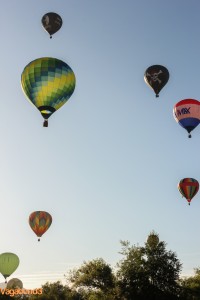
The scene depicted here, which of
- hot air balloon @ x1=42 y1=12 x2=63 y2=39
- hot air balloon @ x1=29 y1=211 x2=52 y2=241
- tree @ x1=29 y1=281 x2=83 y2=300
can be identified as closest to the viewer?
hot air balloon @ x1=42 y1=12 x2=63 y2=39

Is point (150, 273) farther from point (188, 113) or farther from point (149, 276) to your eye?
point (188, 113)

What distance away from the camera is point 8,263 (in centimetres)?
4969

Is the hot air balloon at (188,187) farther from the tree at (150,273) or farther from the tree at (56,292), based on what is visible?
the tree at (56,292)

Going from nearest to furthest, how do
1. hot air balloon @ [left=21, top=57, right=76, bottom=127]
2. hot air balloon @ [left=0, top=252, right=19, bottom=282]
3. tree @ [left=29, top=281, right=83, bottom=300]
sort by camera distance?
hot air balloon @ [left=21, top=57, right=76, bottom=127]
hot air balloon @ [left=0, top=252, right=19, bottom=282]
tree @ [left=29, top=281, right=83, bottom=300]

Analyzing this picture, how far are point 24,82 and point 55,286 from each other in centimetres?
8055

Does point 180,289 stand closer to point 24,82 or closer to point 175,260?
point 175,260

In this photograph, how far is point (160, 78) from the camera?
37.9 m

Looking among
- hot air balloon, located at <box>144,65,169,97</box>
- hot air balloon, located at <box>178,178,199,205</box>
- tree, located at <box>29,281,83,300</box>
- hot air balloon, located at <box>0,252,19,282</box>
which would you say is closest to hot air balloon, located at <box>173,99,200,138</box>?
hot air balloon, located at <box>144,65,169,97</box>

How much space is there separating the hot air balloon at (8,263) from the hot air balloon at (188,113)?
30777 mm

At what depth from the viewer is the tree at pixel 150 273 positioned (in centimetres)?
4022

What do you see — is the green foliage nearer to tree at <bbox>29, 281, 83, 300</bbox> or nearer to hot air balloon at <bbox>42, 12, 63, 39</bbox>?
hot air balloon at <bbox>42, 12, 63, 39</bbox>

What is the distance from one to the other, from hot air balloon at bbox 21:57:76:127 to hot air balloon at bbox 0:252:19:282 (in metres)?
29.5

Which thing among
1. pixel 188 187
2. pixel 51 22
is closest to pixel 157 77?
pixel 51 22

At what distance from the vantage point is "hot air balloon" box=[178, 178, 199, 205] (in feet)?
144
